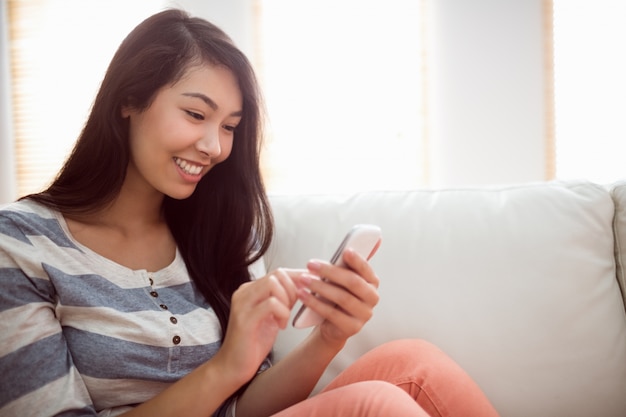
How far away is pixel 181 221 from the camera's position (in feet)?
3.45

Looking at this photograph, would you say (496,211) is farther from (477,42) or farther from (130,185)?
(477,42)

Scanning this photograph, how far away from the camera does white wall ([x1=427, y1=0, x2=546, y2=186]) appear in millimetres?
2635

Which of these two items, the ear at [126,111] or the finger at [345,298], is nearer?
the finger at [345,298]

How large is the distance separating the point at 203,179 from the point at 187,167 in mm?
164

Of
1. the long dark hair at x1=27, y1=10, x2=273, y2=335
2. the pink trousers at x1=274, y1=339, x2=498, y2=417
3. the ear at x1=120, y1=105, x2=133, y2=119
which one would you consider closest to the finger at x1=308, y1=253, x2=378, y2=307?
the pink trousers at x1=274, y1=339, x2=498, y2=417

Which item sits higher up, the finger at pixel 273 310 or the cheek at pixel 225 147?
the cheek at pixel 225 147

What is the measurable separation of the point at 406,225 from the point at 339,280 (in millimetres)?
464

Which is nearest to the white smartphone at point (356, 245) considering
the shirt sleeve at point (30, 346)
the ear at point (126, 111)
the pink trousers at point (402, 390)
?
the pink trousers at point (402, 390)

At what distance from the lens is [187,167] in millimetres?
922

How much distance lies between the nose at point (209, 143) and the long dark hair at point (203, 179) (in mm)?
108

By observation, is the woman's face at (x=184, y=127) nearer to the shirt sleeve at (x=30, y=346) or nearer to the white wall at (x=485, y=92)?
the shirt sleeve at (x=30, y=346)

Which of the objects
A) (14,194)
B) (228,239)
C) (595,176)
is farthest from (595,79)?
(14,194)

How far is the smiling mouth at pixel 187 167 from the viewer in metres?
0.91

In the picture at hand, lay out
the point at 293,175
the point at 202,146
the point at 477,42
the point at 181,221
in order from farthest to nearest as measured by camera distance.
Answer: the point at 293,175 < the point at 477,42 < the point at 181,221 < the point at 202,146
